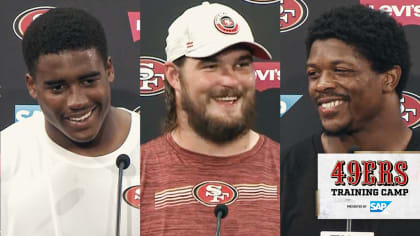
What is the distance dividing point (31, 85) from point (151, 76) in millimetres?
599

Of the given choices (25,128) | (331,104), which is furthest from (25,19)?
(331,104)

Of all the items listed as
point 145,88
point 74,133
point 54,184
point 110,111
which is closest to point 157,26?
point 145,88

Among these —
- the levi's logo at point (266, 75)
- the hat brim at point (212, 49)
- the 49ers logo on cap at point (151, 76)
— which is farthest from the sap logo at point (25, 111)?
the levi's logo at point (266, 75)

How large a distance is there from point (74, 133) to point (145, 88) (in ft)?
1.38

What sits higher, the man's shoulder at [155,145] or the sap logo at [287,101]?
the sap logo at [287,101]

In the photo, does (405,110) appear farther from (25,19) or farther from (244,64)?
(25,19)

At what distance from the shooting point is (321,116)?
2.84m

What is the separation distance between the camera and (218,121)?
2.81 meters

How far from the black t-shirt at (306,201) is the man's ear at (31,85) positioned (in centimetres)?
129

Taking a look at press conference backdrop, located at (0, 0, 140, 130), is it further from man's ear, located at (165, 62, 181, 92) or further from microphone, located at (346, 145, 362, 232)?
microphone, located at (346, 145, 362, 232)

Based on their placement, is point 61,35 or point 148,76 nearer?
point 61,35

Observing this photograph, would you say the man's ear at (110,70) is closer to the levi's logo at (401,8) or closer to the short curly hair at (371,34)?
the short curly hair at (371,34)

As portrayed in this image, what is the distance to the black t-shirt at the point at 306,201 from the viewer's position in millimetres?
2814

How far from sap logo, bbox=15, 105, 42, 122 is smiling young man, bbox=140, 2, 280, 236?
58 centimetres
